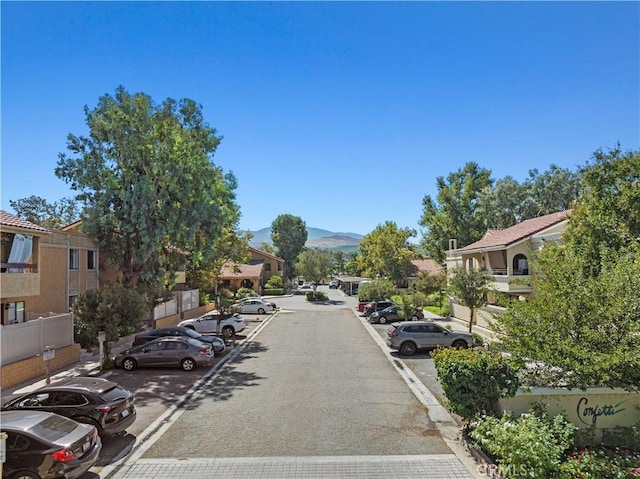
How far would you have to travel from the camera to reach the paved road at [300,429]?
29.7 feet

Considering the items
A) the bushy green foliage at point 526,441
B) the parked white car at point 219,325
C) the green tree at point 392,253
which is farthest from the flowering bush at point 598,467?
the green tree at point 392,253

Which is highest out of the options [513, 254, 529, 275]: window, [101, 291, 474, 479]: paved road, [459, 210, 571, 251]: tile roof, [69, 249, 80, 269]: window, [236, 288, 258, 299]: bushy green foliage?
[459, 210, 571, 251]: tile roof

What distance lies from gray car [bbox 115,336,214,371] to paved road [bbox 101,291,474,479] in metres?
1.20

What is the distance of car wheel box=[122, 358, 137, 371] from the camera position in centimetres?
1858

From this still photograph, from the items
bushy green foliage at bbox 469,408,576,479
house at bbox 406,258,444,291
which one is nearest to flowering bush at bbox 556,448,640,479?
bushy green foliage at bbox 469,408,576,479

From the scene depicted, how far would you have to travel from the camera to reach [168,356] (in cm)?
1853

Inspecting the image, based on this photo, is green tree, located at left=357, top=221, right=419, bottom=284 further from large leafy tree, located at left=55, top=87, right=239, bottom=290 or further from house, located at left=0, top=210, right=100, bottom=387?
house, located at left=0, top=210, right=100, bottom=387

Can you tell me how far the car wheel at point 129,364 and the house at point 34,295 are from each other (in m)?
2.80

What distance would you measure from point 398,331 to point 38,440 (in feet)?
54.6

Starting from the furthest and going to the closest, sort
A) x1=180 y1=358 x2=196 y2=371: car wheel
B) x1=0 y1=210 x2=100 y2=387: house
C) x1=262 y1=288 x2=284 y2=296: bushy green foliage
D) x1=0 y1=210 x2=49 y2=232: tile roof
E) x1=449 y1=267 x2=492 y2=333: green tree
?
1. x1=262 y1=288 x2=284 y2=296: bushy green foliage
2. x1=449 y1=267 x2=492 y2=333: green tree
3. x1=180 y1=358 x2=196 y2=371: car wheel
4. x1=0 y1=210 x2=49 y2=232: tile roof
5. x1=0 y1=210 x2=100 y2=387: house

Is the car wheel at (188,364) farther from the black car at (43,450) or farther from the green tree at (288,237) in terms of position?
the green tree at (288,237)

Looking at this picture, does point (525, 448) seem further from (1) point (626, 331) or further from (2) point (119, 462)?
(2) point (119, 462)

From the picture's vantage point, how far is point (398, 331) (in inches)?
866
